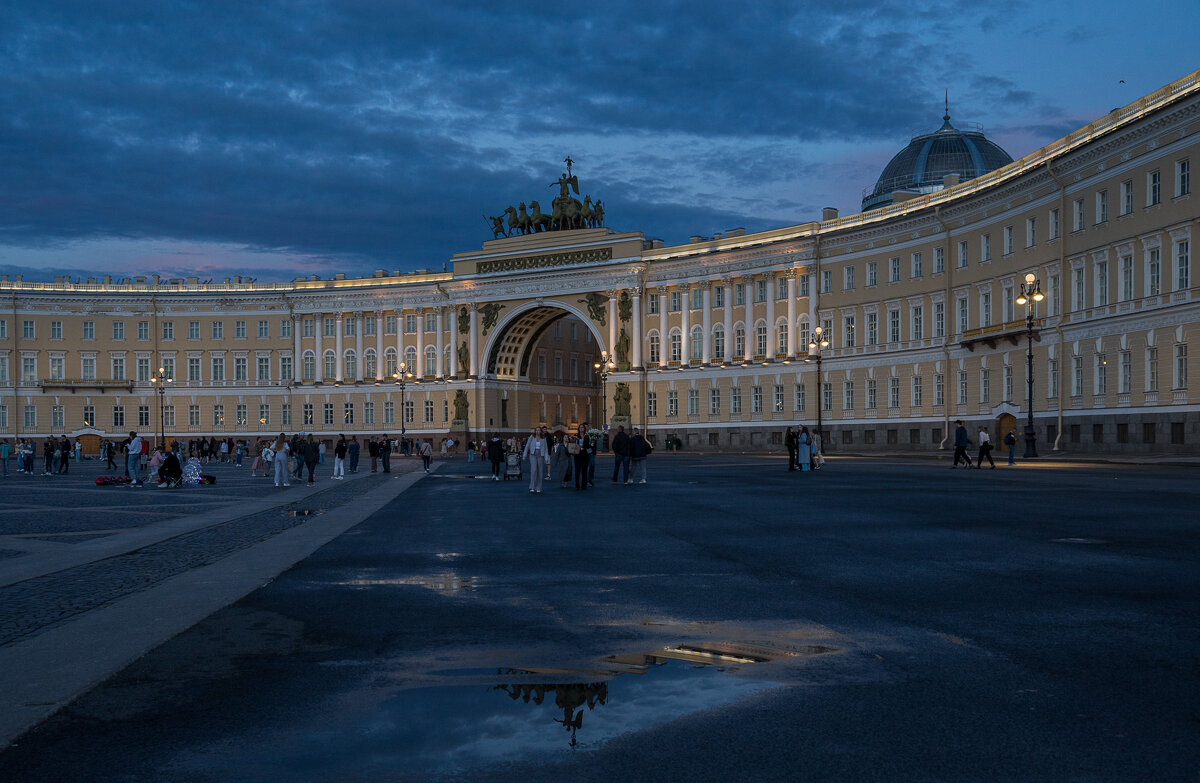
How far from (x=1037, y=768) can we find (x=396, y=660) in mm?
4000

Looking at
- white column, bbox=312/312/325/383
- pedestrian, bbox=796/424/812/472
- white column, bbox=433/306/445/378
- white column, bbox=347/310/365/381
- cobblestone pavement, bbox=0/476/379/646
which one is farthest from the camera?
white column, bbox=312/312/325/383

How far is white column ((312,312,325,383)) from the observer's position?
104 metres

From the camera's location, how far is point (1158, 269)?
159 feet

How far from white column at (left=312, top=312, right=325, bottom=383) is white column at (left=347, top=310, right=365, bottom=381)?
3.15 metres

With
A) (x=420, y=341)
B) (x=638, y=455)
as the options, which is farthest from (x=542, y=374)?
(x=638, y=455)

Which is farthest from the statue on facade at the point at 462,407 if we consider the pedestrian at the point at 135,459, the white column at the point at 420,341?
the pedestrian at the point at 135,459

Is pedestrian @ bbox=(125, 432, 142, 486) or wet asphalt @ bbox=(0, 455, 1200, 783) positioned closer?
wet asphalt @ bbox=(0, 455, 1200, 783)

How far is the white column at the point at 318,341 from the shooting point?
104094mm

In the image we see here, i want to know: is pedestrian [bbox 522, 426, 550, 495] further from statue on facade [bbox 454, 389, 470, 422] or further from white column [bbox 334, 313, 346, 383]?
white column [bbox 334, 313, 346, 383]

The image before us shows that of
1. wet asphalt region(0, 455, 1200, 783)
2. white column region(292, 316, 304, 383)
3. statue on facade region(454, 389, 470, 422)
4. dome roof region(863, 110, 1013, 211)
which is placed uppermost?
dome roof region(863, 110, 1013, 211)

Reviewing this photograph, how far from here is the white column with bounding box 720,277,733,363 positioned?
85.5 m

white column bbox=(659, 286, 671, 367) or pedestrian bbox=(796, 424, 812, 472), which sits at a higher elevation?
white column bbox=(659, 286, 671, 367)

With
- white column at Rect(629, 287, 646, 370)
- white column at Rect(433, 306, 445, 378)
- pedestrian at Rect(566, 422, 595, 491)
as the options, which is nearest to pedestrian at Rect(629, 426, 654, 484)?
pedestrian at Rect(566, 422, 595, 491)

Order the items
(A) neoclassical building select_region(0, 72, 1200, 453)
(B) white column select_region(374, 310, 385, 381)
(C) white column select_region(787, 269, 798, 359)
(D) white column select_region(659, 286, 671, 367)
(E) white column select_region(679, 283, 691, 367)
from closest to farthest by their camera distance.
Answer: (A) neoclassical building select_region(0, 72, 1200, 453) → (C) white column select_region(787, 269, 798, 359) → (E) white column select_region(679, 283, 691, 367) → (D) white column select_region(659, 286, 671, 367) → (B) white column select_region(374, 310, 385, 381)
